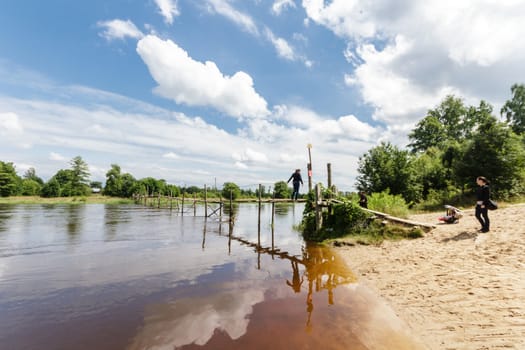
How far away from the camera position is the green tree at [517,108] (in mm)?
33219

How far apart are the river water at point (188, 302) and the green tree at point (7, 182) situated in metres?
60.3

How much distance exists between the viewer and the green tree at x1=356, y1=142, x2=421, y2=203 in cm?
2088

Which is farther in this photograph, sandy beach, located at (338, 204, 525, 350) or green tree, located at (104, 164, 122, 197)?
green tree, located at (104, 164, 122, 197)

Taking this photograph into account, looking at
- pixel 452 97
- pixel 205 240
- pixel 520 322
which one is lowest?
pixel 205 240

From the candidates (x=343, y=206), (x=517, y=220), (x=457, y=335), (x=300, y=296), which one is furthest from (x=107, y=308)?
(x=517, y=220)

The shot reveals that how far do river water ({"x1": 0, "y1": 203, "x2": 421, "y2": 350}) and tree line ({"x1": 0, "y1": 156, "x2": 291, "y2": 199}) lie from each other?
147 feet

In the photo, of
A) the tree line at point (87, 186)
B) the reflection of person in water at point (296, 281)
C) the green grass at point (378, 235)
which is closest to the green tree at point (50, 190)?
the tree line at point (87, 186)

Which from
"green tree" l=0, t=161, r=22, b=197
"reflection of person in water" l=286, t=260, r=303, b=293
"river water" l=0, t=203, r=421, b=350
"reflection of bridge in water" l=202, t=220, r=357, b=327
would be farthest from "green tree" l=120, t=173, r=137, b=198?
"reflection of person in water" l=286, t=260, r=303, b=293

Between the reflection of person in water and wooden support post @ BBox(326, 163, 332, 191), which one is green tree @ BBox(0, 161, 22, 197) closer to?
wooden support post @ BBox(326, 163, 332, 191)

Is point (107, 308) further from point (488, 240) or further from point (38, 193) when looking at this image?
point (38, 193)

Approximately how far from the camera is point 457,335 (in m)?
3.85

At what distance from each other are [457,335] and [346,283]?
326 cm

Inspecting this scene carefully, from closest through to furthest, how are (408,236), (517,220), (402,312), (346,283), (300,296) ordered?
(402,312) → (300,296) → (346,283) → (517,220) → (408,236)

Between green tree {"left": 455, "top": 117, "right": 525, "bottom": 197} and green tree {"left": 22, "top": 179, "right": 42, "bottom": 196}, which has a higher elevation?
green tree {"left": 455, "top": 117, "right": 525, "bottom": 197}
